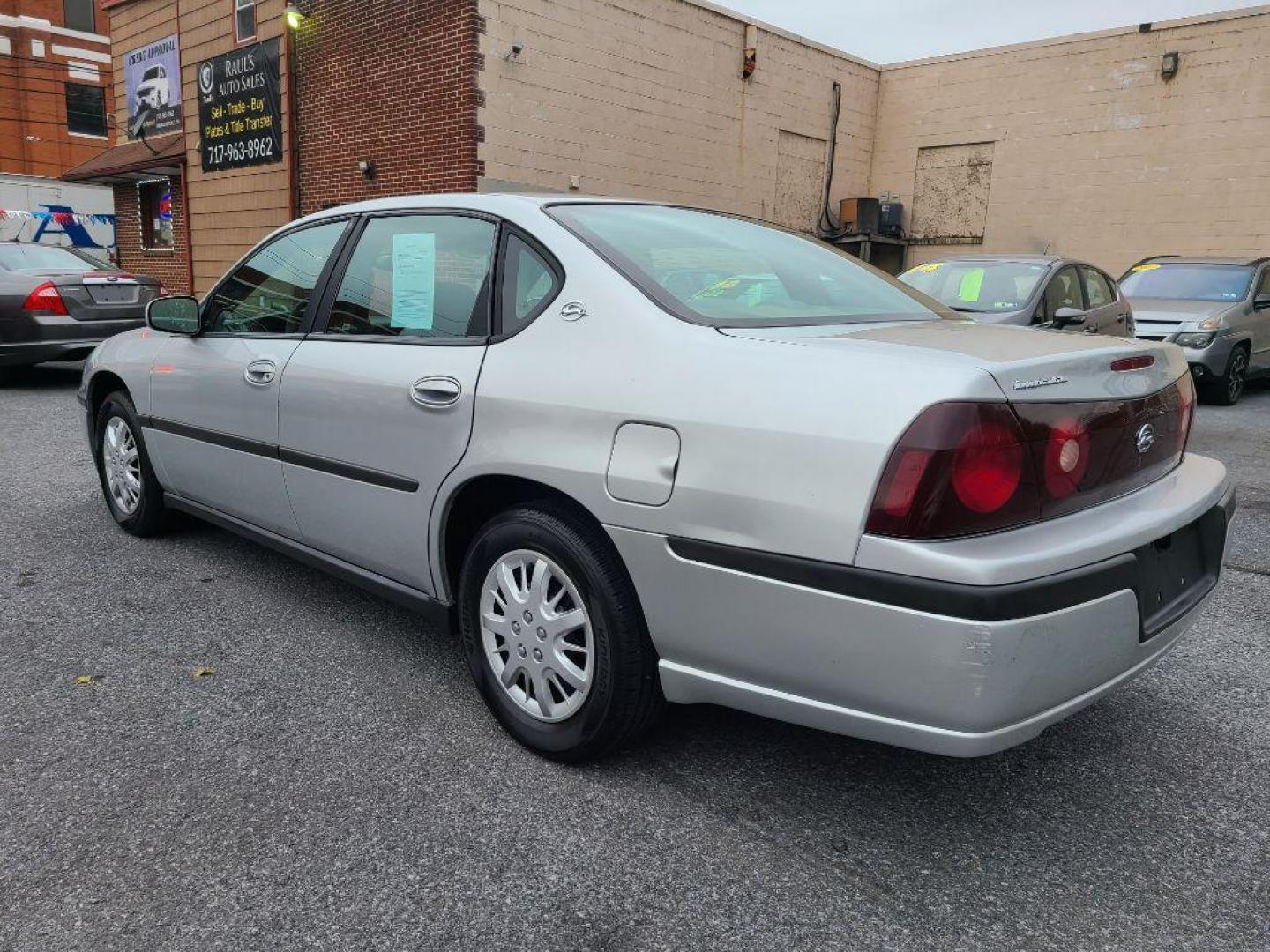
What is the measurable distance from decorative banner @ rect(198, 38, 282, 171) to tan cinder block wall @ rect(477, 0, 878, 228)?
15.2ft

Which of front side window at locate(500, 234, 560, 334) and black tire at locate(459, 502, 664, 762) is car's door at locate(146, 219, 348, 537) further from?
black tire at locate(459, 502, 664, 762)

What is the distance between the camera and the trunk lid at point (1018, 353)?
1.96m

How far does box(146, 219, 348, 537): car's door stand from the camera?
343cm

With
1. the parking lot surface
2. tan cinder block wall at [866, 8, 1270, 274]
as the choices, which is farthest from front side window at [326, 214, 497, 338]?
tan cinder block wall at [866, 8, 1270, 274]

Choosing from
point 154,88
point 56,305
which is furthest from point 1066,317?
point 154,88

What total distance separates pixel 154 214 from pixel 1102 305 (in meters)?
17.8

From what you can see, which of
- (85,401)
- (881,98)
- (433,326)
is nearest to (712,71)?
(881,98)

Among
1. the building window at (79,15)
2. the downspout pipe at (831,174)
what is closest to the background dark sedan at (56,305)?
the downspout pipe at (831,174)

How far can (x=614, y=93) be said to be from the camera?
45.0ft

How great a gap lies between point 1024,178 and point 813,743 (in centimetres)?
1628

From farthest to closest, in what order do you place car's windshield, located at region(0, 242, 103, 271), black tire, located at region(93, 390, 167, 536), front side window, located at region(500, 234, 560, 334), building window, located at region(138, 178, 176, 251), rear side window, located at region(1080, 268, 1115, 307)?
building window, located at region(138, 178, 176, 251)
car's windshield, located at region(0, 242, 103, 271)
rear side window, located at region(1080, 268, 1115, 307)
black tire, located at region(93, 390, 167, 536)
front side window, located at region(500, 234, 560, 334)

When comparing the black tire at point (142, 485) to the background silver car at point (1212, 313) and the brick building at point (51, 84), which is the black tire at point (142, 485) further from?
the brick building at point (51, 84)

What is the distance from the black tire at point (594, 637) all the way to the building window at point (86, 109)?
121 feet

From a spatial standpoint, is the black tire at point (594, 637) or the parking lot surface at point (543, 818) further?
the black tire at point (594, 637)
